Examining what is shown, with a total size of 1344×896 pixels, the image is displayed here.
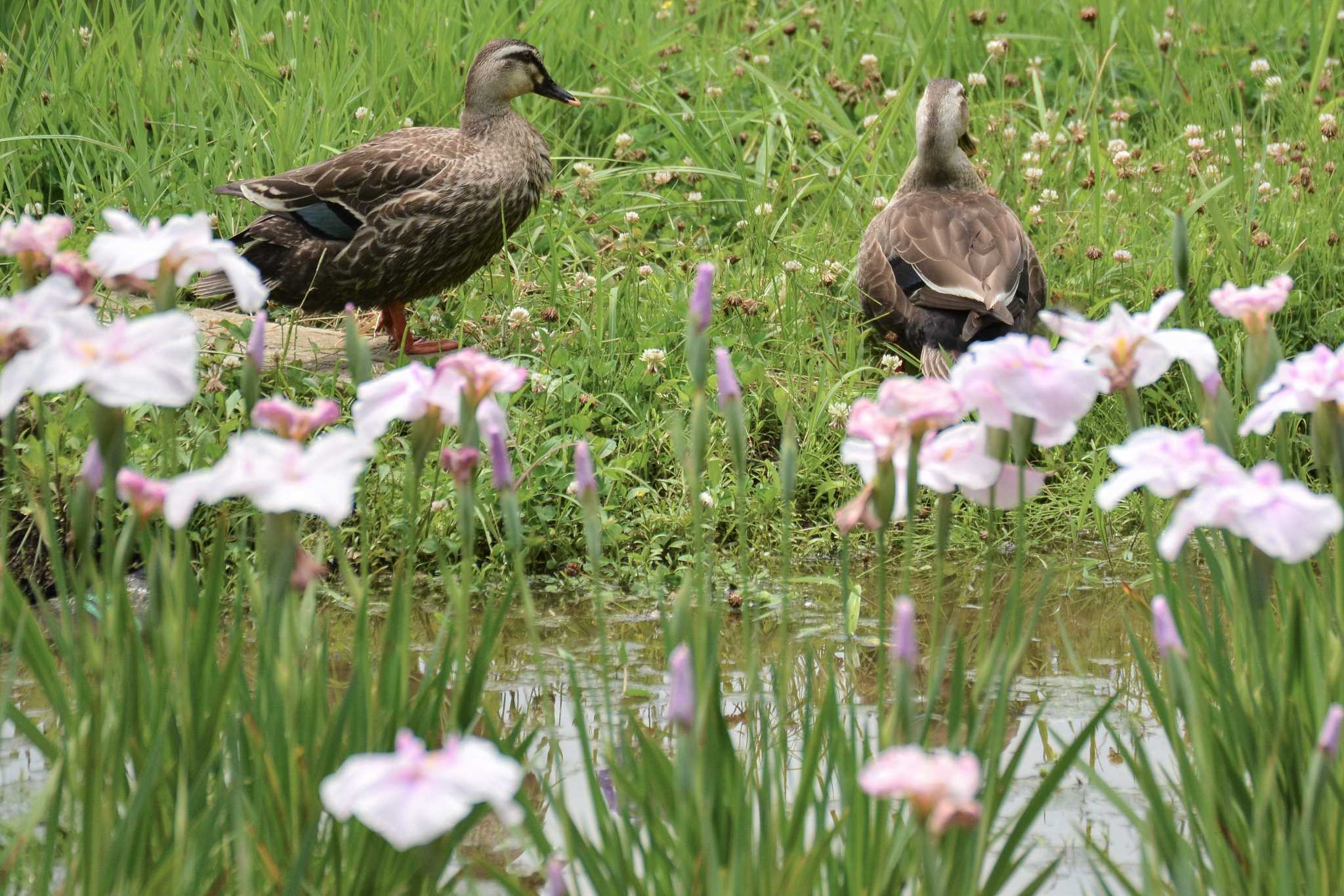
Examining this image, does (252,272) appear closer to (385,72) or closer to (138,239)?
(138,239)

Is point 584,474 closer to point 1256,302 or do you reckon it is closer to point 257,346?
point 257,346

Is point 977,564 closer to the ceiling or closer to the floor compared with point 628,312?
closer to the floor

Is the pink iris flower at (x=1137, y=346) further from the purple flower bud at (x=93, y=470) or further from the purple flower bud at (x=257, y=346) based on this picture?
the purple flower bud at (x=93, y=470)

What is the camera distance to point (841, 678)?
303 centimetres

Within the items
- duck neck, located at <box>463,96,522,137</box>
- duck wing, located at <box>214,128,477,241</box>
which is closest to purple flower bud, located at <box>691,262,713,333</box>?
duck wing, located at <box>214,128,477,241</box>

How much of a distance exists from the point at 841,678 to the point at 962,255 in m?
2.19

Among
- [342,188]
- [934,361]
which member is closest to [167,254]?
[342,188]

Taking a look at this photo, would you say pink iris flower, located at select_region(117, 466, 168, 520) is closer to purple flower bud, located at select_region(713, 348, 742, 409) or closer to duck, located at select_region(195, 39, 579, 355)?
purple flower bud, located at select_region(713, 348, 742, 409)

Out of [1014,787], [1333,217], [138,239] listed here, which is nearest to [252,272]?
[138,239]

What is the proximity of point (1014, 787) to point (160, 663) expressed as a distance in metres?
1.40

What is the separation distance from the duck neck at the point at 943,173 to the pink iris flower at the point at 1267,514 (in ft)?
13.5

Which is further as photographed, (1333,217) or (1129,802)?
(1333,217)

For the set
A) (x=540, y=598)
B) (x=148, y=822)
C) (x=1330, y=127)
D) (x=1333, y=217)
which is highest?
(x=1330, y=127)

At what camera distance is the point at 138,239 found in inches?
63.5
